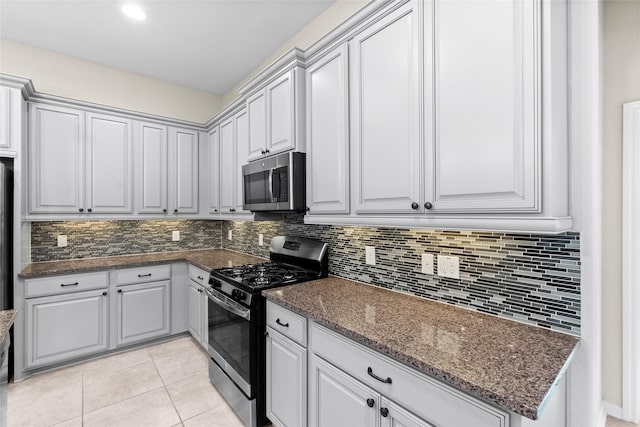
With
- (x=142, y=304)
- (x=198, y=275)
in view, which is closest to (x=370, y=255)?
(x=198, y=275)

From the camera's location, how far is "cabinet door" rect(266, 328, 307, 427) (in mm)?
1657

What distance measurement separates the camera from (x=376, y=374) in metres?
1.25

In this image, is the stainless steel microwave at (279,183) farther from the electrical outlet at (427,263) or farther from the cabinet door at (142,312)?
the cabinet door at (142,312)

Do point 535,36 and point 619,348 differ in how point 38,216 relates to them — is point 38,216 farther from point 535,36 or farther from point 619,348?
point 619,348

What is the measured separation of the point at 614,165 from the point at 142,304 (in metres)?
4.15

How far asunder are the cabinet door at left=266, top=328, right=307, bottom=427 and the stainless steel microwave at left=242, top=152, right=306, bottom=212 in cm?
88

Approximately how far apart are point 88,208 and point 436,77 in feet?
11.0

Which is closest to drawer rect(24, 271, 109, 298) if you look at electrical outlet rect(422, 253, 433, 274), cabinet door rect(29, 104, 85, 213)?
cabinet door rect(29, 104, 85, 213)

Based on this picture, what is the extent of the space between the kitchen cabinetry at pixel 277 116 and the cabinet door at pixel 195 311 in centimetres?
157

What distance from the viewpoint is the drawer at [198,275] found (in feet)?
9.70

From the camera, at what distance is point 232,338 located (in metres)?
2.18

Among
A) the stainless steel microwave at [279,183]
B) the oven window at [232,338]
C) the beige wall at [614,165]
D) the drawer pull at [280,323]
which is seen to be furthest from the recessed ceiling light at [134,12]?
the beige wall at [614,165]

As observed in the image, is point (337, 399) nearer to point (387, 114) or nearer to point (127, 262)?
point (387, 114)

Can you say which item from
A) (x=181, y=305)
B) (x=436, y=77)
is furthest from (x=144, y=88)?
(x=436, y=77)
